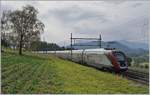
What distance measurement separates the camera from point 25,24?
54344 millimetres

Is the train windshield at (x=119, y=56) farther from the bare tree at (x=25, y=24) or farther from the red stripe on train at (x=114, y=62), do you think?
the bare tree at (x=25, y=24)

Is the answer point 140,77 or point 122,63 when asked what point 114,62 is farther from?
point 140,77

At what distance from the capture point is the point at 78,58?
46750mm

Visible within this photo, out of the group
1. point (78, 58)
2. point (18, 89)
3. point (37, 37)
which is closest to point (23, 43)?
point (37, 37)

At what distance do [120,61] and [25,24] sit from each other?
83.6 ft

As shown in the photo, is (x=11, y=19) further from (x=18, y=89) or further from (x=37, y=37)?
(x=18, y=89)

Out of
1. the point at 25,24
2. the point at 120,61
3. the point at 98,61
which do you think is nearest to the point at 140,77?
the point at 120,61

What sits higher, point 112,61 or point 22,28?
point 22,28

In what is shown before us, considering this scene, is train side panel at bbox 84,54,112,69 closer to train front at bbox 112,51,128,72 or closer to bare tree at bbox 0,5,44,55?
train front at bbox 112,51,128,72

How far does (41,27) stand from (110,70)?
25.2 metres

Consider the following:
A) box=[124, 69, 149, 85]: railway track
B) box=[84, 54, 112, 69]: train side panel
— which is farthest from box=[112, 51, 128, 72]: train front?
box=[124, 69, 149, 85]: railway track

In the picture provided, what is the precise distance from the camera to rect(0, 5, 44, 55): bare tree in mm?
53531

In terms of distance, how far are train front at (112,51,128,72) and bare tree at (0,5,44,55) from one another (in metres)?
23.5

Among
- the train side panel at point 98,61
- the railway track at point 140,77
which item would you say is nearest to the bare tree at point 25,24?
the train side panel at point 98,61
